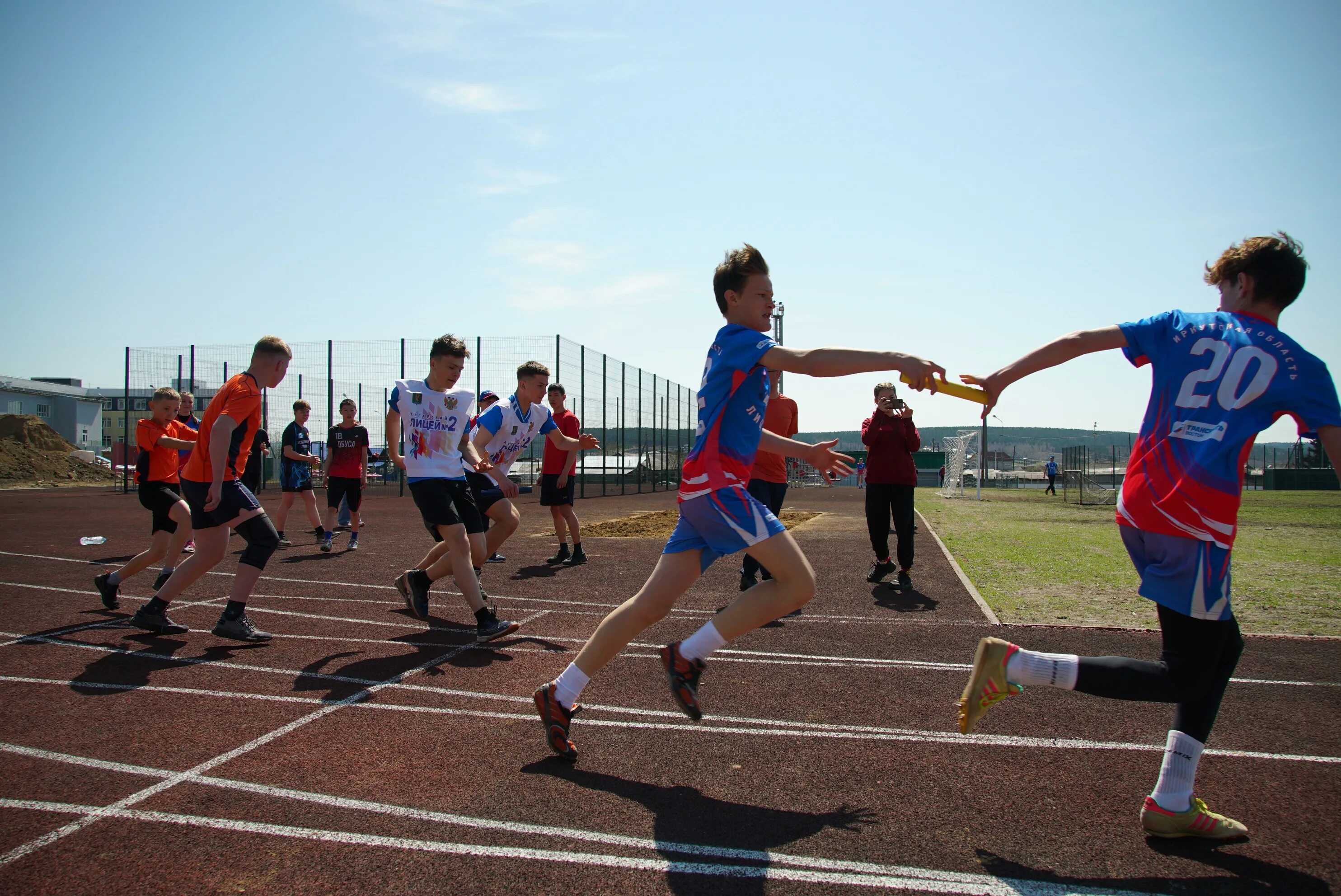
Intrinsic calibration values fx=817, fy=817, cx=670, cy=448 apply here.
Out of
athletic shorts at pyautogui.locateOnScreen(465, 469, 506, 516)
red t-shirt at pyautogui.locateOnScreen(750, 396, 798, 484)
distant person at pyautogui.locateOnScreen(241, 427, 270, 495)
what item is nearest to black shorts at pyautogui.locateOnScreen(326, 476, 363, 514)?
distant person at pyautogui.locateOnScreen(241, 427, 270, 495)

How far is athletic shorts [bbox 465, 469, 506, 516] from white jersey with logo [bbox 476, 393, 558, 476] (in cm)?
18

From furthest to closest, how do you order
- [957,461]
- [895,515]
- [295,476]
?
1. [957,461]
2. [295,476]
3. [895,515]

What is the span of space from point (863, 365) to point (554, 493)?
7.55m

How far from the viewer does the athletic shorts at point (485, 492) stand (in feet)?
25.5

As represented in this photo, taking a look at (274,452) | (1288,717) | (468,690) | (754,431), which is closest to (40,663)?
(468,690)

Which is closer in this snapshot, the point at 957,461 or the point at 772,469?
the point at 772,469

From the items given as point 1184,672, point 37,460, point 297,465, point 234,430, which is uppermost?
point 234,430

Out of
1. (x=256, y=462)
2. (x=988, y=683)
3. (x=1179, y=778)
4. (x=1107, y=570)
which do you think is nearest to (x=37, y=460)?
(x=256, y=462)

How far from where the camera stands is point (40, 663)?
498cm

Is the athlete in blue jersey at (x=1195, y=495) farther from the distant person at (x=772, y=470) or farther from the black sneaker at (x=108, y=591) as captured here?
the black sneaker at (x=108, y=591)

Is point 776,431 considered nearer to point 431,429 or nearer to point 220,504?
point 431,429

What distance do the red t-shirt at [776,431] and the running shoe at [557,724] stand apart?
14.9ft

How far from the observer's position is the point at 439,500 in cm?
579

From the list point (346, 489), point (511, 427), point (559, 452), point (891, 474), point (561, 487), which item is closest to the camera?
point (511, 427)
